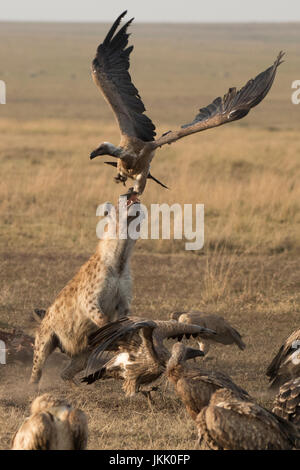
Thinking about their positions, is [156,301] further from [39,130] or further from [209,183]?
[39,130]

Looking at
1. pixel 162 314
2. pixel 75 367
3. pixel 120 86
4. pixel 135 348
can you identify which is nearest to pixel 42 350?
pixel 75 367

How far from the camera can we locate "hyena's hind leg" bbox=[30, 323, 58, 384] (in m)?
6.39

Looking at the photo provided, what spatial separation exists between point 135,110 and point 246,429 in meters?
3.33

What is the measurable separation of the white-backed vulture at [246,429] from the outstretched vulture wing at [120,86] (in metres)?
2.92

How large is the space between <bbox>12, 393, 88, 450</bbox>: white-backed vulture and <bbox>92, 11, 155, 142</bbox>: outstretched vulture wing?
321 cm

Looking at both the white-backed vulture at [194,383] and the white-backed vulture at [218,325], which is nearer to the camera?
the white-backed vulture at [194,383]

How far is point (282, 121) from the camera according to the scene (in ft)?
108

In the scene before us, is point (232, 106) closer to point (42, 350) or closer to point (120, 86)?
point (120, 86)

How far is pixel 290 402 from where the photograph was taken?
16.5 ft

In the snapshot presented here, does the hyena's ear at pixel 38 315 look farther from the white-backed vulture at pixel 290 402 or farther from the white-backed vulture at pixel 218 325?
the white-backed vulture at pixel 290 402

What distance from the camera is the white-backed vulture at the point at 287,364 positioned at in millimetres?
5879

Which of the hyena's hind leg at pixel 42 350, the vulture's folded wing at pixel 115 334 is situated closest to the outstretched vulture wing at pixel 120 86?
the hyena's hind leg at pixel 42 350

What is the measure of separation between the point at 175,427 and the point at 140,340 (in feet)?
1.91

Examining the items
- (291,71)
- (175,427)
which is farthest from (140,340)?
(291,71)
